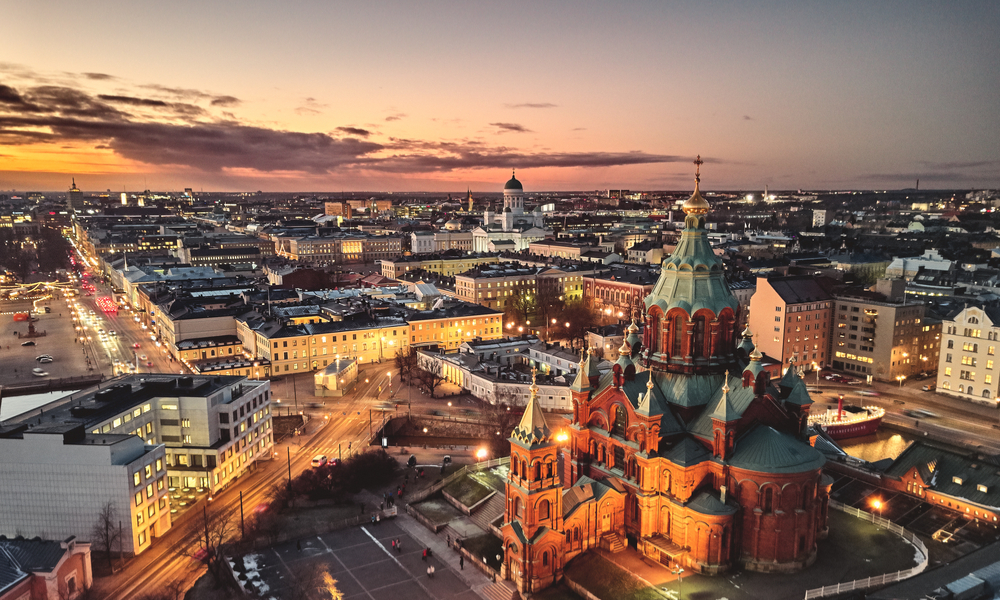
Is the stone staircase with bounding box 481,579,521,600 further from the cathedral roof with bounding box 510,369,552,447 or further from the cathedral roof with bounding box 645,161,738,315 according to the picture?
the cathedral roof with bounding box 645,161,738,315

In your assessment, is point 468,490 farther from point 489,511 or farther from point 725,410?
point 725,410

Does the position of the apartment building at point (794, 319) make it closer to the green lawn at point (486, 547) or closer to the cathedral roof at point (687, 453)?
the cathedral roof at point (687, 453)

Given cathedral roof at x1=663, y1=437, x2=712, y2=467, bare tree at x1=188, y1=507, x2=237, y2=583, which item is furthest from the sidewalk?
cathedral roof at x1=663, y1=437, x2=712, y2=467

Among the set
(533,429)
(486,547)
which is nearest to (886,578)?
(533,429)

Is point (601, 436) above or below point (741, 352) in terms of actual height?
below

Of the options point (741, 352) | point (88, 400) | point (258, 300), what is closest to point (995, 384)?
point (741, 352)

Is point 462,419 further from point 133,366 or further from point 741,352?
point 133,366
